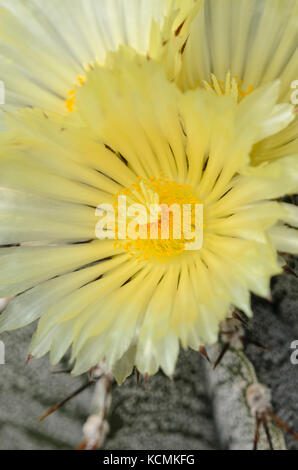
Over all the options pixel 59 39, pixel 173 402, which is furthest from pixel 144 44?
pixel 173 402

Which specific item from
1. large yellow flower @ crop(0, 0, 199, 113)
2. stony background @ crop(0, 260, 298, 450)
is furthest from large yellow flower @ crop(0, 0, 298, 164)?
stony background @ crop(0, 260, 298, 450)

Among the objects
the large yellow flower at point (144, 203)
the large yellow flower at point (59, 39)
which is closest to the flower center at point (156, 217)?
the large yellow flower at point (144, 203)

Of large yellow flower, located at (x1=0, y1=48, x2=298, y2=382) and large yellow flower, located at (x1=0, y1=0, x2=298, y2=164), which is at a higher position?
→ large yellow flower, located at (x1=0, y1=0, x2=298, y2=164)

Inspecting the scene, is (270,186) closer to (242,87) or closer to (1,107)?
(242,87)

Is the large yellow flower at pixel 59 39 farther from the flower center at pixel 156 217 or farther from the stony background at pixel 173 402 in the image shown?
the stony background at pixel 173 402

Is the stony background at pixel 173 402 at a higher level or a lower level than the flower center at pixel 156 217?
lower

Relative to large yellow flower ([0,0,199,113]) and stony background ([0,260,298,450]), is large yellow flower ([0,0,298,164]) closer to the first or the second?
large yellow flower ([0,0,199,113])

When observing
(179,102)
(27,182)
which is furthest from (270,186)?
(27,182)
